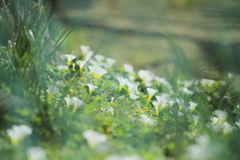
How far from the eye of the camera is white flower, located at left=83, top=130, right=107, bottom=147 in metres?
1.08

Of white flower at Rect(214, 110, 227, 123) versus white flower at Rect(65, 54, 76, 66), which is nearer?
white flower at Rect(214, 110, 227, 123)

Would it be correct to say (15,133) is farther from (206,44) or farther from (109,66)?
(206,44)

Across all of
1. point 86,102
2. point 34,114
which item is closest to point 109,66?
point 86,102

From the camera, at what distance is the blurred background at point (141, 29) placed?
10.7 feet

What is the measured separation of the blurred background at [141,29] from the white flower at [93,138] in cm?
154

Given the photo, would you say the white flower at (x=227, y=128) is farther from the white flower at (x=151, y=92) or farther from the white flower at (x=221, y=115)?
the white flower at (x=151, y=92)

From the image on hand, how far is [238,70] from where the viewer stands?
5.00 ft

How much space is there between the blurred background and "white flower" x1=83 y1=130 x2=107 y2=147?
154 centimetres

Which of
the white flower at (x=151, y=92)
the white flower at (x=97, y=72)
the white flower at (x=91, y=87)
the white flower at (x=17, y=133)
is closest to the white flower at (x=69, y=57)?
the white flower at (x=97, y=72)

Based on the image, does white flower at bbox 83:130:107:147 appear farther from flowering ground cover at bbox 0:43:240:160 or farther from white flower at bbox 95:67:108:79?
white flower at bbox 95:67:108:79

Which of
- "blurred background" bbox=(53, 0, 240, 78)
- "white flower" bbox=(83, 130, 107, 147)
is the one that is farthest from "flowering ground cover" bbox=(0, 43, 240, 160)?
"blurred background" bbox=(53, 0, 240, 78)

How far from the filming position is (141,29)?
4.08 meters

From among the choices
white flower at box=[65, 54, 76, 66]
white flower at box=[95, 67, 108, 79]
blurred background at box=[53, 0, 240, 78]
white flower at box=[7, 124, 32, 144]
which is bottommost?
white flower at box=[7, 124, 32, 144]

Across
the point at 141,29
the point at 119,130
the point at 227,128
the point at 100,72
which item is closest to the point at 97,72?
the point at 100,72
